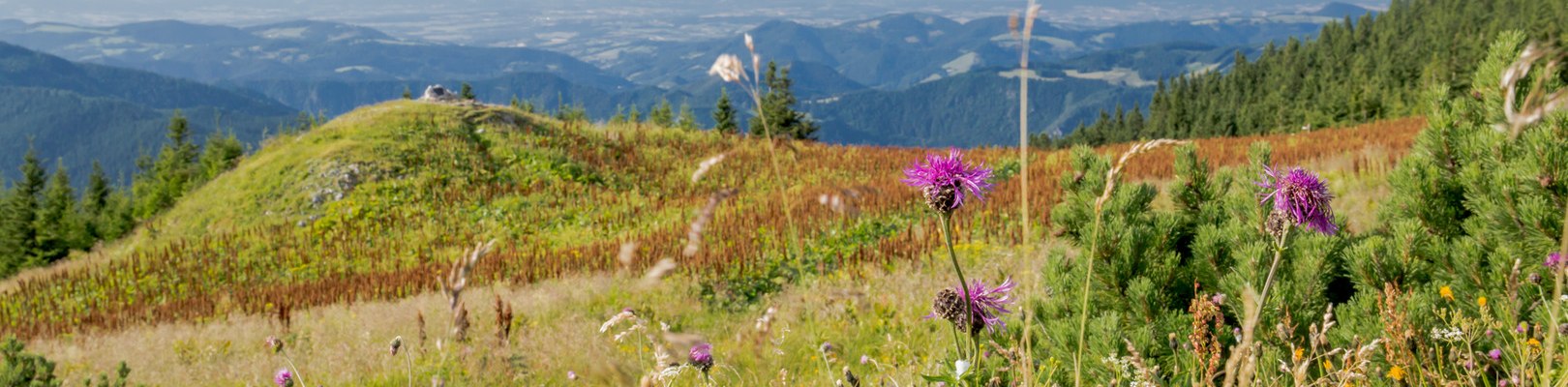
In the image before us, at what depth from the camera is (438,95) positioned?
984 inches

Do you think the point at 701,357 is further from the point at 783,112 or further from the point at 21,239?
A: the point at 783,112

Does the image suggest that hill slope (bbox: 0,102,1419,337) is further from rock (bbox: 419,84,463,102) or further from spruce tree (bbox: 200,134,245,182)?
spruce tree (bbox: 200,134,245,182)

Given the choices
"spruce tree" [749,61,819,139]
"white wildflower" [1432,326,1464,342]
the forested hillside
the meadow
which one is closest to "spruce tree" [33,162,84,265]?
the meadow

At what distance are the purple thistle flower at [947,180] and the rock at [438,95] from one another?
2474 cm

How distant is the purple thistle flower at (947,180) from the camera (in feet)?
5.49

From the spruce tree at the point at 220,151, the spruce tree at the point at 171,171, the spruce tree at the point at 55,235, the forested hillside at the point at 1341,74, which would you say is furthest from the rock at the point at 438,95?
the forested hillside at the point at 1341,74

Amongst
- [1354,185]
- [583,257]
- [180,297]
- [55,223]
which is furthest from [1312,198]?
[55,223]

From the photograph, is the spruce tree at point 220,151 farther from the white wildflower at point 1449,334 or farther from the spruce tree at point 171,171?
the white wildflower at point 1449,334

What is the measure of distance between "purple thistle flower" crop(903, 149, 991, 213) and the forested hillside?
68.3 m

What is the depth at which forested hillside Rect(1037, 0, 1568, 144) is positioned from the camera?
7062 centimetres

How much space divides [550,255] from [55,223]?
26684mm

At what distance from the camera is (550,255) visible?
11.5 meters

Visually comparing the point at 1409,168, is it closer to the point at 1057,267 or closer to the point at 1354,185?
the point at 1057,267

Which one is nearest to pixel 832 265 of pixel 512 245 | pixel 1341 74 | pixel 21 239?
pixel 512 245
